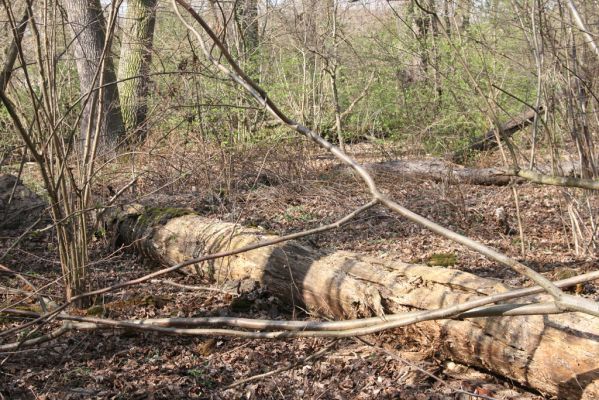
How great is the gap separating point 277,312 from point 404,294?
1.12 metres

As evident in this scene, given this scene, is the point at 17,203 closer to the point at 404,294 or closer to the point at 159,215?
the point at 159,215

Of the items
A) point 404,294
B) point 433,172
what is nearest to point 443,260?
point 404,294

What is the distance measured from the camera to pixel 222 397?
343cm

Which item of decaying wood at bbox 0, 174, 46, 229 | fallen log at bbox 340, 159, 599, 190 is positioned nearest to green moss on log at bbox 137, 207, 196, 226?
decaying wood at bbox 0, 174, 46, 229

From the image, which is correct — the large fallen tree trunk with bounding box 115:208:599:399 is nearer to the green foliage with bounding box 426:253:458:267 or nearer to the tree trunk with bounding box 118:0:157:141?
the green foliage with bounding box 426:253:458:267

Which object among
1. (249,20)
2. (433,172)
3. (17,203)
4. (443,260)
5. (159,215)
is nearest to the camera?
(443,260)

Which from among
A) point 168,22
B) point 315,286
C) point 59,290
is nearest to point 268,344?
point 315,286

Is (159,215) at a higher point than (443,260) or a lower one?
higher

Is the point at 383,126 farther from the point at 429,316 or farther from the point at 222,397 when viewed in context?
the point at 429,316

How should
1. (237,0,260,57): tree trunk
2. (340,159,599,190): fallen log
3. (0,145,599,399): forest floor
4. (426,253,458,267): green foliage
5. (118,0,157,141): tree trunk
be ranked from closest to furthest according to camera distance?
(0,145,599,399): forest floor → (426,253,458,267): green foliage → (340,159,599,190): fallen log → (118,0,157,141): tree trunk → (237,0,260,57): tree trunk

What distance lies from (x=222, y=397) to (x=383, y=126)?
8.60 meters

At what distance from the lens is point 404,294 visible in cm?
375

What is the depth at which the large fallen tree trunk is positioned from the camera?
9.80ft

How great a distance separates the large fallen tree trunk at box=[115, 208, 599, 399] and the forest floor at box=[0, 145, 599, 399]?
0.15 meters
